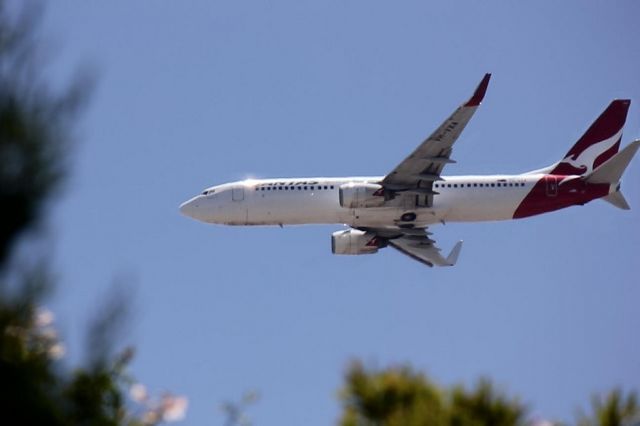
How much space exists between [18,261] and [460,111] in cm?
3857

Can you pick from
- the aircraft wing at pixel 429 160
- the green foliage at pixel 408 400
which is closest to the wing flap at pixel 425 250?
the aircraft wing at pixel 429 160

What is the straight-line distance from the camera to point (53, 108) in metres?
7.66

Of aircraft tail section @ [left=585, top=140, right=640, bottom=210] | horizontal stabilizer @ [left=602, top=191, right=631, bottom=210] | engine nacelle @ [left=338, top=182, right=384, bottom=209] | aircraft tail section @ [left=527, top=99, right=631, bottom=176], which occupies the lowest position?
horizontal stabilizer @ [left=602, top=191, right=631, bottom=210]

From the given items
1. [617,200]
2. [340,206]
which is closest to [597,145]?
[617,200]

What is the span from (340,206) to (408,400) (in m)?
38.3

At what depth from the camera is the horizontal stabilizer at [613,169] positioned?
4722 cm

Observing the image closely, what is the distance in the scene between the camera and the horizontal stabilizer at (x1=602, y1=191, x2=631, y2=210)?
48500 mm

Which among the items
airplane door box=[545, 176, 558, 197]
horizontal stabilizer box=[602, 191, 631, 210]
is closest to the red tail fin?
airplane door box=[545, 176, 558, 197]

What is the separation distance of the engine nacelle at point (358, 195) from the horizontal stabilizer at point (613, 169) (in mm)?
10967

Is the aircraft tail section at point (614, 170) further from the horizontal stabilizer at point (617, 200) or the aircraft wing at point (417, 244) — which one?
the aircraft wing at point (417, 244)

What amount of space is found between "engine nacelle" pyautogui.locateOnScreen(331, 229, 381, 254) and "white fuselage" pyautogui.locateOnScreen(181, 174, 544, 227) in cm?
248

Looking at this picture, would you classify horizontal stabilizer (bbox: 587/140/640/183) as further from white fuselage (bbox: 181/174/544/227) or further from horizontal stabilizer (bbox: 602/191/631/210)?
white fuselage (bbox: 181/174/544/227)

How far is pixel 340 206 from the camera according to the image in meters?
48.4

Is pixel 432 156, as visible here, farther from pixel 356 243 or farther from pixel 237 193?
pixel 237 193
